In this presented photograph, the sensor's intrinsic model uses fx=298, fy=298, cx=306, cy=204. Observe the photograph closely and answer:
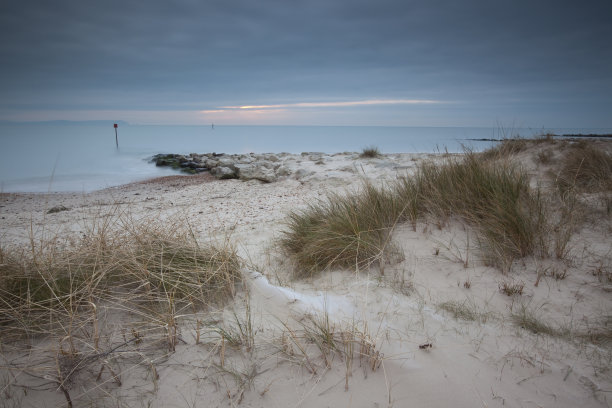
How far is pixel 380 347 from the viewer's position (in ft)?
5.49

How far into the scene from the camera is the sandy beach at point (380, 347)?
4.70ft

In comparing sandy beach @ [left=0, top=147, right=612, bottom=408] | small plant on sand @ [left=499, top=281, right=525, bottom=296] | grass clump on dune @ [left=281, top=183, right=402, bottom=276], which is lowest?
sandy beach @ [left=0, top=147, right=612, bottom=408]

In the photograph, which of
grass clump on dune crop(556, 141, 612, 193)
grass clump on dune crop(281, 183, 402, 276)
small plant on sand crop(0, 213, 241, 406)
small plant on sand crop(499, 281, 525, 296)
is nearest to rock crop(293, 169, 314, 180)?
grass clump on dune crop(281, 183, 402, 276)

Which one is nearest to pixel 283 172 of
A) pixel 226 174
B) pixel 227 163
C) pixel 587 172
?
pixel 226 174

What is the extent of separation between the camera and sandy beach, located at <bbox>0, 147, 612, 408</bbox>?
143 cm

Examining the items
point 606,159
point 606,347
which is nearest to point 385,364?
point 606,347

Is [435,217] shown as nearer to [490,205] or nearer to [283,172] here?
[490,205]

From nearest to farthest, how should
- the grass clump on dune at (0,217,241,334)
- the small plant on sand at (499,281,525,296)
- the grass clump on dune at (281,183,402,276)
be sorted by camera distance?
the grass clump on dune at (0,217,241,334) → the small plant on sand at (499,281,525,296) → the grass clump on dune at (281,183,402,276)

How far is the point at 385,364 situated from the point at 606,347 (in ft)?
3.99

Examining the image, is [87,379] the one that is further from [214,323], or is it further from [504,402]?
[504,402]

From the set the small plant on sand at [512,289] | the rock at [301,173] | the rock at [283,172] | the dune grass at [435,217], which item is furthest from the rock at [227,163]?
the small plant on sand at [512,289]

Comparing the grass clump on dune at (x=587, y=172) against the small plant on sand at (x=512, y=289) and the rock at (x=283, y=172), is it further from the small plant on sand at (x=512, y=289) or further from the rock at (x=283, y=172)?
the rock at (x=283, y=172)

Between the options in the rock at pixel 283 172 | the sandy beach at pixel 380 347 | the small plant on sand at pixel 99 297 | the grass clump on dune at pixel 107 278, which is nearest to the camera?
the sandy beach at pixel 380 347

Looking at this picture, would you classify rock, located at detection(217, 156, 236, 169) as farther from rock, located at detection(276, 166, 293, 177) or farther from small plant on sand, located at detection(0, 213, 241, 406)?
small plant on sand, located at detection(0, 213, 241, 406)
